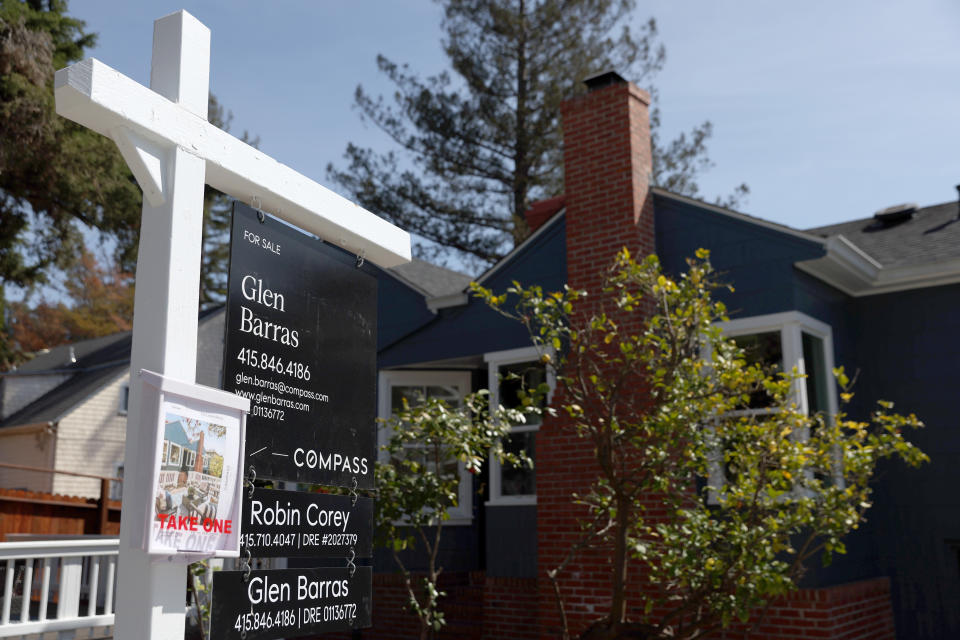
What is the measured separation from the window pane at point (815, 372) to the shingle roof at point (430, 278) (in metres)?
4.64

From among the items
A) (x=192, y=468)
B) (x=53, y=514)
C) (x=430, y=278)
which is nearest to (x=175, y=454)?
(x=192, y=468)

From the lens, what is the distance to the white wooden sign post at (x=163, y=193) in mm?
2664

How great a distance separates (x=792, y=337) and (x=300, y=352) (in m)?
6.19

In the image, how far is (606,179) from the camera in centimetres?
A: 934

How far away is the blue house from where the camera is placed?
28.2ft

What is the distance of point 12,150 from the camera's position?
41.1 feet

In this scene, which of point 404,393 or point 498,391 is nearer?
point 498,391

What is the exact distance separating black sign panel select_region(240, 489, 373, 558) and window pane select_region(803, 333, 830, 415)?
651 cm

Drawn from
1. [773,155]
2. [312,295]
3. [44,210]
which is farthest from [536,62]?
[312,295]

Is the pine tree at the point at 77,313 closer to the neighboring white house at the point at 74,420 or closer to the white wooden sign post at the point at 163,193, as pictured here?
the neighboring white house at the point at 74,420

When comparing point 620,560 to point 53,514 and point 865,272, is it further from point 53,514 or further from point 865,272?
point 53,514

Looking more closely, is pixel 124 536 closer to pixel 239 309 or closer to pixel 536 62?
pixel 239 309

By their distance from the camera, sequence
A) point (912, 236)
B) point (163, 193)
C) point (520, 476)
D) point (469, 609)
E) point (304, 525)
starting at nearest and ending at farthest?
point (163, 193), point (304, 525), point (469, 609), point (520, 476), point (912, 236)

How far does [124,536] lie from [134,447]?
0.26 metres
